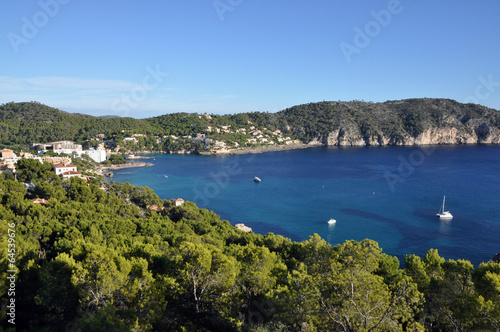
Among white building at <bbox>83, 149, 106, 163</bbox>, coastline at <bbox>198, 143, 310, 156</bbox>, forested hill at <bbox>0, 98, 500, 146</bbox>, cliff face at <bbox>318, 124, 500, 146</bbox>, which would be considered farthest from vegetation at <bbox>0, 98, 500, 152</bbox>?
white building at <bbox>83, 149, 106, 163</bbox>

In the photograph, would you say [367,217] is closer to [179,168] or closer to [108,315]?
[108,315]

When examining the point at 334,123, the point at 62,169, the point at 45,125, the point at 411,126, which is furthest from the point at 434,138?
the point at 45,125

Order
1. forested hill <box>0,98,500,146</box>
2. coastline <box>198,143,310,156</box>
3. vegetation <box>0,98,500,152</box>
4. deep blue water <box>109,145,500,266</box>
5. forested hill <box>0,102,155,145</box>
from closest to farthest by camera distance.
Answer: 1. deep blue water <box>109,145,500,266</box>
2. forested hill <box>0,102,155,145</box>
3. vegetation <box>0,98,500,152</box>
4. coastline <box>198,143,310,156</box>
5. forested hill <box>0,98,500,146</box>

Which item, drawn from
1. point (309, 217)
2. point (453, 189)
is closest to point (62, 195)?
point (309, 217)

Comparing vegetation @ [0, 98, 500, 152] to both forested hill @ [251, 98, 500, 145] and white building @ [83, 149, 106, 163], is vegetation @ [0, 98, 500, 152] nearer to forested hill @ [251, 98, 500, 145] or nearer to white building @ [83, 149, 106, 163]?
forested hill @ [251, 98, 500, 145]

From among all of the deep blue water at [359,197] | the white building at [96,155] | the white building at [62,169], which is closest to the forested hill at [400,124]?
the deep blue water at [359,197]

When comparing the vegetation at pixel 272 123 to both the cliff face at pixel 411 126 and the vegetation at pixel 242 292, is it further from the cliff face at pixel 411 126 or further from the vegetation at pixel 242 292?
the vegetation at pixel 242 292
